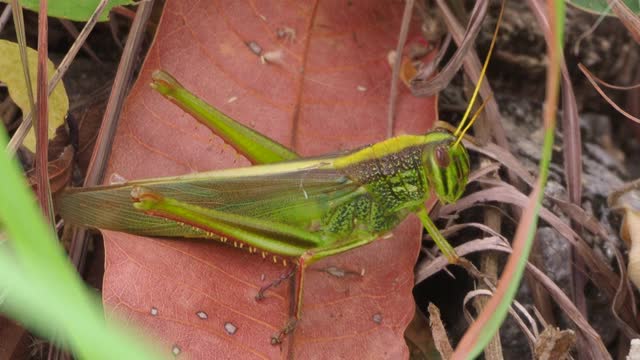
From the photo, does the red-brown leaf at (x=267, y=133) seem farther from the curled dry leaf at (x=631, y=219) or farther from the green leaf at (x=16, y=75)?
the curled dry leaf at (x=631, y=219)

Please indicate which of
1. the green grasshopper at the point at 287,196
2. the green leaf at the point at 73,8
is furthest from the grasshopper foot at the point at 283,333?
the green leaf at the point at 73,8

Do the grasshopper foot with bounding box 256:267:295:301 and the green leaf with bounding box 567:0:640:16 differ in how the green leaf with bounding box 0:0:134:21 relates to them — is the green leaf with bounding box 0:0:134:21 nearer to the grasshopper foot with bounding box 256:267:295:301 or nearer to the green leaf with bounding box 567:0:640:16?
the grasshopper foot with bounding box 256:267:295:301

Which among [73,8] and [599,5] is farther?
[599,5]

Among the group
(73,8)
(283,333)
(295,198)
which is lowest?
(283,333)

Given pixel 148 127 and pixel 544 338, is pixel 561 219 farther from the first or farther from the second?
pixel 148 127

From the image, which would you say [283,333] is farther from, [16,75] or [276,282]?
[16,75]

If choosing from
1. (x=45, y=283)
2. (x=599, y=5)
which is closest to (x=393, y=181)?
(x=599, y=5)
